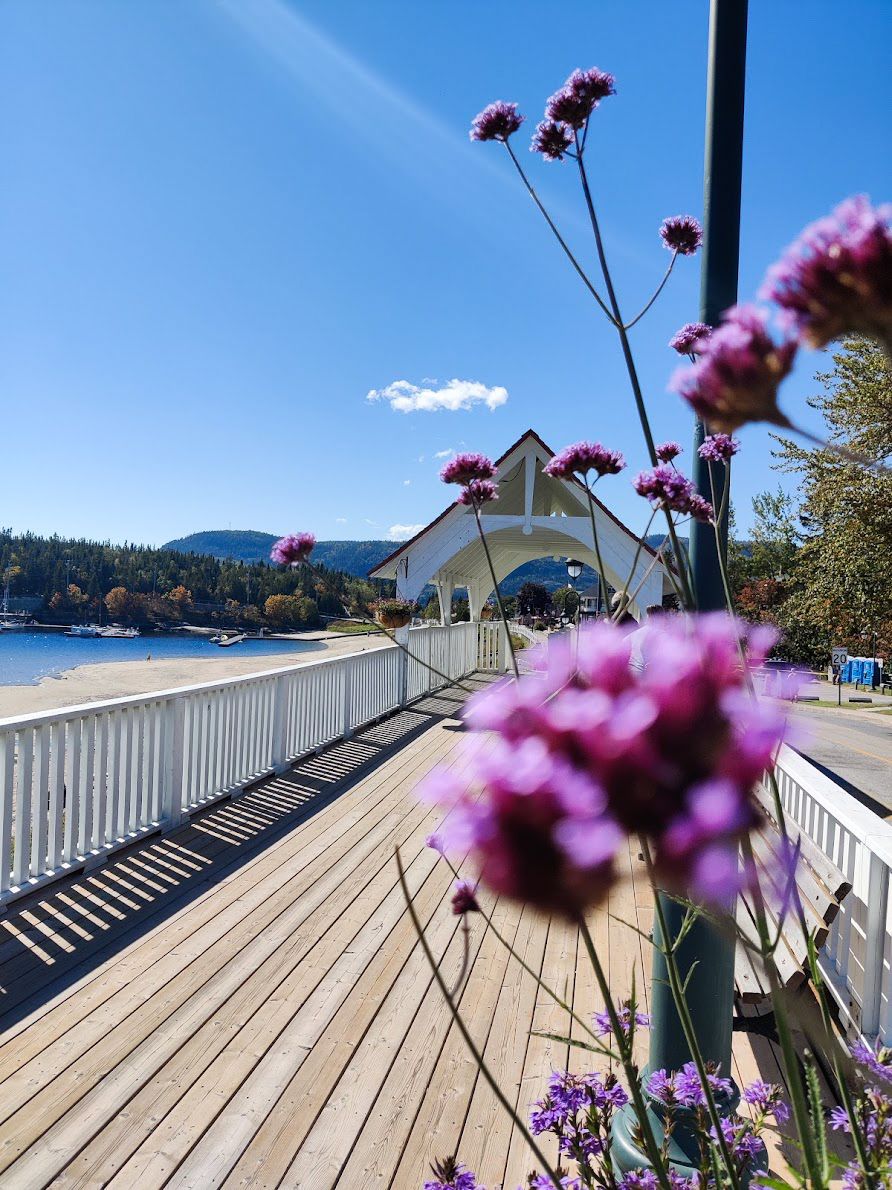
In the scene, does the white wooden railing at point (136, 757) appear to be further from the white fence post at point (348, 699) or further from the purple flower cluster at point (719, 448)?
the purple flower cluster at point (719, 448)

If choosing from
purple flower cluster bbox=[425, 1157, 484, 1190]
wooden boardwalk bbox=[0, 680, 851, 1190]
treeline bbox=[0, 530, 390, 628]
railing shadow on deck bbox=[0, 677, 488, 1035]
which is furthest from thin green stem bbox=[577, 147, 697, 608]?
treeline bbox=[0, 530, 390, 628]

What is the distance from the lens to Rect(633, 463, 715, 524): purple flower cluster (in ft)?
4.46

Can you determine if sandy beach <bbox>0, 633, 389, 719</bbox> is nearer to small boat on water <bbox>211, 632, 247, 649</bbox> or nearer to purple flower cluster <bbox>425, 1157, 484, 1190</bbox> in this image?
purple flower cluster <bbox>425, 1157, 484, 1190</bbox>

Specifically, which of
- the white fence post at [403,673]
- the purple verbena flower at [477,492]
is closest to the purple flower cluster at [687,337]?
the purple verbena flower at [477,492]

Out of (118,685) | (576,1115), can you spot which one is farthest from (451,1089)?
(118,685)

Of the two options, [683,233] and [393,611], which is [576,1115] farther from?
[393,611]

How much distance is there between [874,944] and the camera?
8.34 feet

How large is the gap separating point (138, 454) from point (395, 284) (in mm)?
68653

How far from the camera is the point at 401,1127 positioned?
2.15 meters

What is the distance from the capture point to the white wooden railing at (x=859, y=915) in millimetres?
2525

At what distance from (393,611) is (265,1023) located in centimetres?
733

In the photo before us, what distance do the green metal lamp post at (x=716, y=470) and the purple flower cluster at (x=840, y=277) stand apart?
3.56ft

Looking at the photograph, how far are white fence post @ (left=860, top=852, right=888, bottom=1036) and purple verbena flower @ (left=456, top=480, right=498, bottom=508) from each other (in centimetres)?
209

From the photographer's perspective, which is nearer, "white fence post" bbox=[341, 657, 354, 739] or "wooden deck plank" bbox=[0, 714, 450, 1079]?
"wooden deck plank" bbox=[0, 714, 450, 1079]
